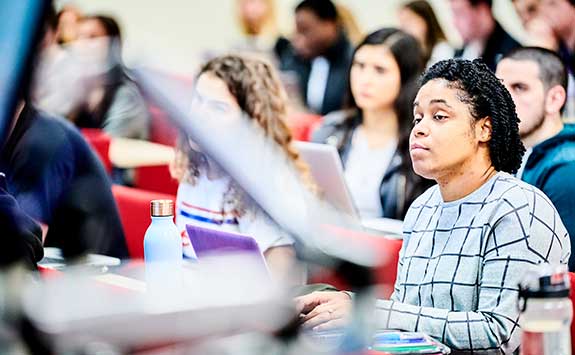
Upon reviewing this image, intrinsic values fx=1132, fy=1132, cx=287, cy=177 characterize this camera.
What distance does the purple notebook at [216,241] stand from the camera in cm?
227

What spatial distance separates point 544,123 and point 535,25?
2.62 metres

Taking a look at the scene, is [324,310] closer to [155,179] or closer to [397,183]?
[397,183]

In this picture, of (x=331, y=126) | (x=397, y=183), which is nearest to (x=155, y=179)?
(x=331, y=126)

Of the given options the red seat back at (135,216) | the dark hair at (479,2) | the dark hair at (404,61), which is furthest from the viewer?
the dark hair at (479,2)

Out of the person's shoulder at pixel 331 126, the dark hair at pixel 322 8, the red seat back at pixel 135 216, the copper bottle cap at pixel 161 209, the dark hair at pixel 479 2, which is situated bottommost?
the red seat back at pixel 135 216

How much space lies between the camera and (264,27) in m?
9.28

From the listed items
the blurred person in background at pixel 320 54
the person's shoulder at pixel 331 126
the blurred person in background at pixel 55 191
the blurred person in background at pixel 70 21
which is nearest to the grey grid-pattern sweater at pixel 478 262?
the blurred person in background at pixel 55 191

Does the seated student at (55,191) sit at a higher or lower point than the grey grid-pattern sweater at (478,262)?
higher

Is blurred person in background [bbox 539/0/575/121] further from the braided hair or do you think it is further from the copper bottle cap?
the copper bottle cap

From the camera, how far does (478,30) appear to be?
657 centimetres

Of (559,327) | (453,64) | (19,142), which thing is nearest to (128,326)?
(19,142)

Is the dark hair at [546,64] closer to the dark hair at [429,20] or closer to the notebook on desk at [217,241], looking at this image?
the notebook on desk at [217,241]

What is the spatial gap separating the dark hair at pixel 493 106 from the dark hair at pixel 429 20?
4345 millimetres

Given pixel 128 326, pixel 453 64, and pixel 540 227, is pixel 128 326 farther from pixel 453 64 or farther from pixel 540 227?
pixel 453 64
